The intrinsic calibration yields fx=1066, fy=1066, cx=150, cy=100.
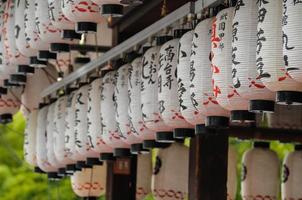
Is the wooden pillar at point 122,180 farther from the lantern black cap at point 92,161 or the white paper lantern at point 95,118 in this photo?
the white paper lantern at point 95,118

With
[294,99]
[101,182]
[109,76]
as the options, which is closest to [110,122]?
[109,76]

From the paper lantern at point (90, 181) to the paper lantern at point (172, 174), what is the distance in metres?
1.91

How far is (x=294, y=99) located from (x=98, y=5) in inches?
83.7

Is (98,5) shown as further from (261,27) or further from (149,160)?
(149,160)

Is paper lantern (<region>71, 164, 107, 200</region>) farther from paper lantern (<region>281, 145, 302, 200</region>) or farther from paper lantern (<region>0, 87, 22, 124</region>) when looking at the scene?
paper lantern (<region>281, 145, 302, 200</region>)

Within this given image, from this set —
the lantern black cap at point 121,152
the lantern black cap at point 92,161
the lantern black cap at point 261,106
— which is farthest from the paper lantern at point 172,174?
the lantern black cap at point 261,106

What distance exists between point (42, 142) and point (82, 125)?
1674mm

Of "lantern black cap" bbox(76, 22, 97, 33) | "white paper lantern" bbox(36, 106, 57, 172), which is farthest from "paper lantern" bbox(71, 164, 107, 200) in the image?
"lantern black cap" bbox(76, 22, 97, 33)

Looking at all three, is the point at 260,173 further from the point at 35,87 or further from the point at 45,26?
A: the point at 35,87

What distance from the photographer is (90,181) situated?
1130 cm

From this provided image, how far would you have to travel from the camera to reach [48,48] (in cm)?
890

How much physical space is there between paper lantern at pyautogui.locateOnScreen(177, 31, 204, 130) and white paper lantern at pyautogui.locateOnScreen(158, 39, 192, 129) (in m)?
0.24

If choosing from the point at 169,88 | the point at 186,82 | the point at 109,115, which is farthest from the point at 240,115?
the point at 109,115

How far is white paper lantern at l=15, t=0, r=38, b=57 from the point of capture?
361 inches
